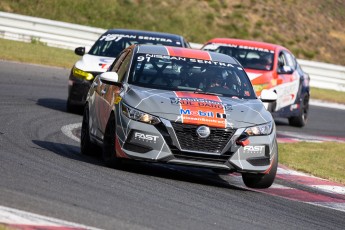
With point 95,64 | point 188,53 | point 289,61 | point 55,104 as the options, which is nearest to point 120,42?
point 95,64

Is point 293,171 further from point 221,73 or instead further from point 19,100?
point 19,100

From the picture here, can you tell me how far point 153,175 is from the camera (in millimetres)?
11047

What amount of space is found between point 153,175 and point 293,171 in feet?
10.2

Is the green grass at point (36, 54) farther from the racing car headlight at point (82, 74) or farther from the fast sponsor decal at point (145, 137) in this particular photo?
the fast sponsor decal at point (145, 137)

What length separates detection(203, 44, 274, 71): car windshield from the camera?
20.1 metres

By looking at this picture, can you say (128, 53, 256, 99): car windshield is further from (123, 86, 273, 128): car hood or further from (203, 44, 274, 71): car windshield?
(203, 44, 274, 71): car windshield

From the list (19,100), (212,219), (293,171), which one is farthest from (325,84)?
(212,219)

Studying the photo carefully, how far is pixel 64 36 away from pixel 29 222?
25953mm

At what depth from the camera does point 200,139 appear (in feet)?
34.7

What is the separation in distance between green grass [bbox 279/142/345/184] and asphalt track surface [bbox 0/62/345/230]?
2130 millimetres

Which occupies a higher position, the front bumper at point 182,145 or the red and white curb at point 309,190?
the front bumper at point 182,145

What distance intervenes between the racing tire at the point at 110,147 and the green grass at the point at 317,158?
3.34 metres

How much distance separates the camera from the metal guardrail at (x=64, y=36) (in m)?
32.9

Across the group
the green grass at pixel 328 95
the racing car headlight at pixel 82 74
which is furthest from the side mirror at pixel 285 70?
the green grass at pixel 328 95
